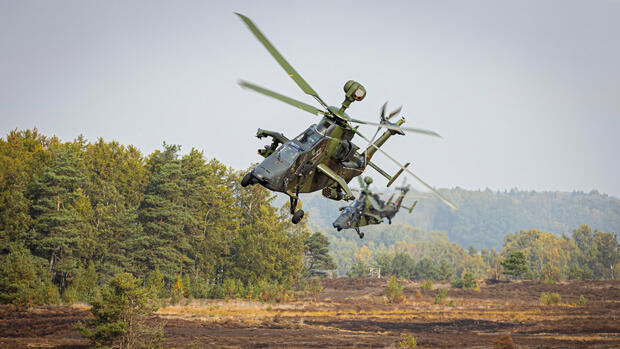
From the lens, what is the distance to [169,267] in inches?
1988

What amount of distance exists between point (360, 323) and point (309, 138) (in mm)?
30124

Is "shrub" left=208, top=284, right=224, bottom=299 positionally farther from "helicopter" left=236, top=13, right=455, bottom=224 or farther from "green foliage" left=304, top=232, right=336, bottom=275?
"helicopter" left=236, top=13, right=455, bottom=224

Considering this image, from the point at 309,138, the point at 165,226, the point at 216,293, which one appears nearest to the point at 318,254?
the point at 216,293

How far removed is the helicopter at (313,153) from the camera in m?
10.8

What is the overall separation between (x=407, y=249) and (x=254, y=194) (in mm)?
107990

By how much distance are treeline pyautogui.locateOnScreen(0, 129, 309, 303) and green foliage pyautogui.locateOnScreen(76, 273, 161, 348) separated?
18.9 m

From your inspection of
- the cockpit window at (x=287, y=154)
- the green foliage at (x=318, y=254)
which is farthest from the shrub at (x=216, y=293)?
the cockpit window at (x=287, y=154)

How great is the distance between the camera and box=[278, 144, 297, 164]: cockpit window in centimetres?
1148

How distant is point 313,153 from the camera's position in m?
12.3

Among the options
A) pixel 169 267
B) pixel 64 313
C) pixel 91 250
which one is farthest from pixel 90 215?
pixel 64 313

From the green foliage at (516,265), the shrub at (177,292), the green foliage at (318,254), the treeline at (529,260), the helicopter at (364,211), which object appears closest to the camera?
the helicopter at (364,211)

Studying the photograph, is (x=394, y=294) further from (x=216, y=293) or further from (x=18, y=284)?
(x=18, y=284)

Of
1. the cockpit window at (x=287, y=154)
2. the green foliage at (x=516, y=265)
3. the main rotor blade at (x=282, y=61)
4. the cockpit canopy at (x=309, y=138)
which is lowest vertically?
the green foliage at (x=516, y=265)

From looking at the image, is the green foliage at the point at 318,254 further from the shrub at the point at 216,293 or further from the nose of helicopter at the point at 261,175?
the nose of helicopter at the point at 261,175
